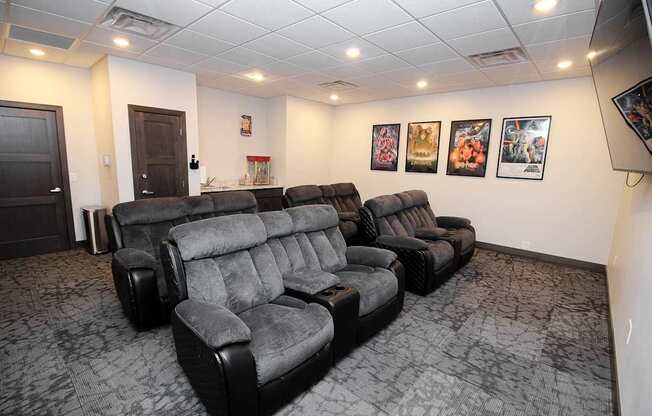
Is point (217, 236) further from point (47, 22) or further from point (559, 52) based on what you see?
point (559, 52)

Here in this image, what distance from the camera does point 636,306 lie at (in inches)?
79.4

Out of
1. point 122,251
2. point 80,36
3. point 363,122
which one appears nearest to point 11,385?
point 122,251

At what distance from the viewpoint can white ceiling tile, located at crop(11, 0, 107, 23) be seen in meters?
2.60

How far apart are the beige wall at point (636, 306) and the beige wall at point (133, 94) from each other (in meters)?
5.15

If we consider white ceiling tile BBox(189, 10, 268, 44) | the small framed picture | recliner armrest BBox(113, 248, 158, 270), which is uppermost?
white ceiling tile BBox(189, 10, 268, 44)

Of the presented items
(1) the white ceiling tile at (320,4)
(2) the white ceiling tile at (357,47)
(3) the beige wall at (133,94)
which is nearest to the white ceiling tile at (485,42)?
(2) the white ceiling tile at (357,47)

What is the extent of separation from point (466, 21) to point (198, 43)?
2.73 meters

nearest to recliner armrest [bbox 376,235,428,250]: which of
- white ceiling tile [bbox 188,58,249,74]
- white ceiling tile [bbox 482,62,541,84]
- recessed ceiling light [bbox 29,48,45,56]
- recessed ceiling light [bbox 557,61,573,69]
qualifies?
white ceiling tile [bbox 482,62,541,84]

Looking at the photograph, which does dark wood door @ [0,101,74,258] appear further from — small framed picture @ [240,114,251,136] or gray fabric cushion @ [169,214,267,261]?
gray fabric cushion @ [169,214,267,261]

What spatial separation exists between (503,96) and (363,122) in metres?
2.68

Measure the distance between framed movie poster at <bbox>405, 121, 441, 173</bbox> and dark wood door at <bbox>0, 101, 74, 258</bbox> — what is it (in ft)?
18.4

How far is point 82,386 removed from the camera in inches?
78.9

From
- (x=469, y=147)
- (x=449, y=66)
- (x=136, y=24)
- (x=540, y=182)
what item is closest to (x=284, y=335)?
(x=136, y=24)

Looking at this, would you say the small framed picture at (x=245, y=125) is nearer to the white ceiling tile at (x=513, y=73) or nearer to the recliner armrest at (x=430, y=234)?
the recliner armrest at (x=430, y=234)
